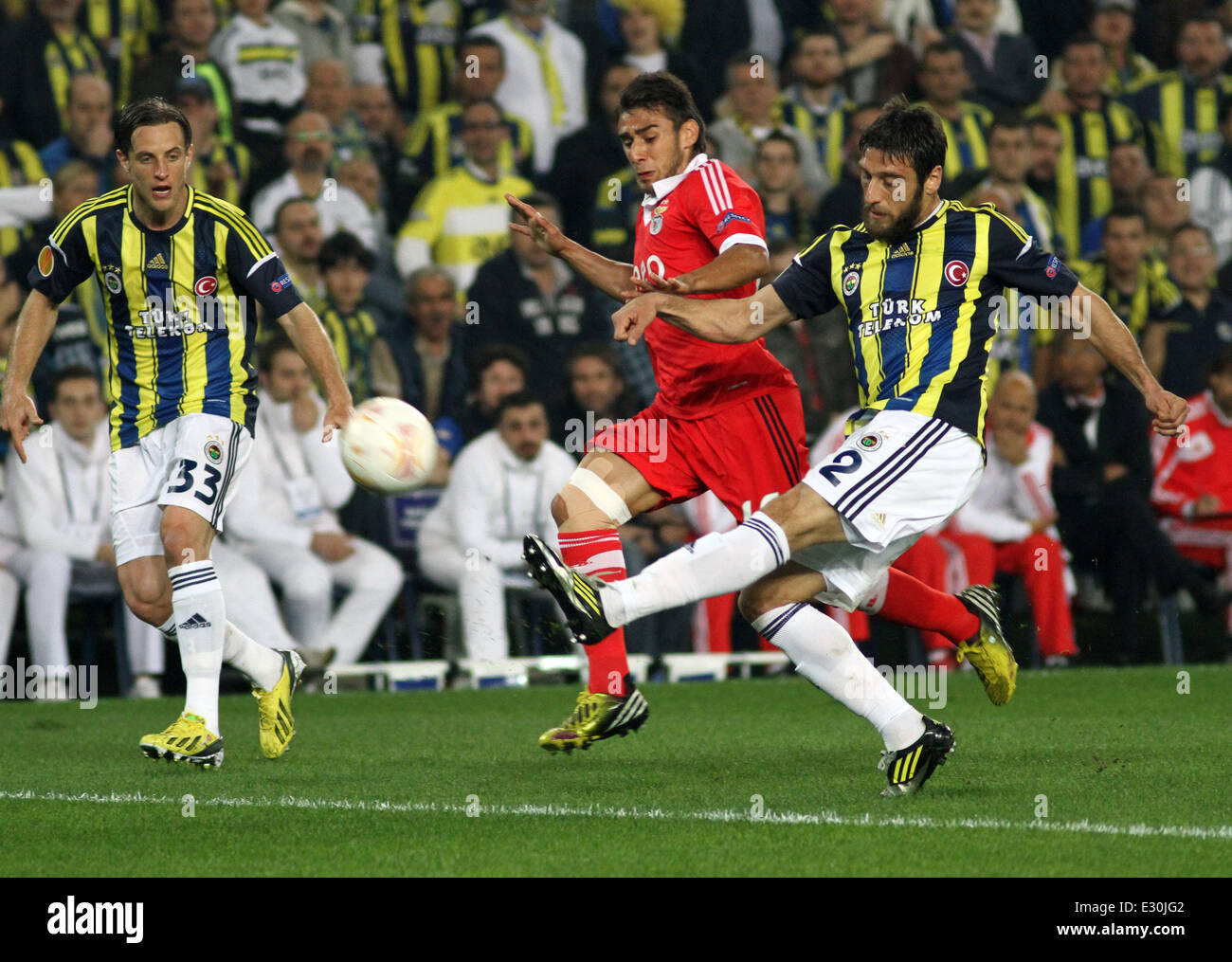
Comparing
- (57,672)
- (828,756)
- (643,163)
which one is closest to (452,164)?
(57,672)

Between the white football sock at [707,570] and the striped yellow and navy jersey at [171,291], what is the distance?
6.85 feet

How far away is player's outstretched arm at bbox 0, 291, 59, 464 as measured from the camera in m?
6.72

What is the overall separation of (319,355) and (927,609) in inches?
92.6

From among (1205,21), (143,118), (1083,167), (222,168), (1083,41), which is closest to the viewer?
(143,118)

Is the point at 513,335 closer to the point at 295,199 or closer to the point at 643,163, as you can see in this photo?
the point at 295,199

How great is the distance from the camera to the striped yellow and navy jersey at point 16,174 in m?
11.2

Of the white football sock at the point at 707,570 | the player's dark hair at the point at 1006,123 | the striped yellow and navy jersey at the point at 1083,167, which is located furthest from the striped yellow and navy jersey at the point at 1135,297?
the white football sock at the point at 707,570

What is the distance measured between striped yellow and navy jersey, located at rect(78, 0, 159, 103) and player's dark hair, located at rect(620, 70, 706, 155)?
6091 mm

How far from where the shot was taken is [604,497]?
6770mm

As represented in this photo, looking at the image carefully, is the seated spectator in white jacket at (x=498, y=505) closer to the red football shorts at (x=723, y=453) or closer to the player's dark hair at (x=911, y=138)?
the red football shorts at (x=723, y=453)

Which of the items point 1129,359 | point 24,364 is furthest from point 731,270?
point 24,364

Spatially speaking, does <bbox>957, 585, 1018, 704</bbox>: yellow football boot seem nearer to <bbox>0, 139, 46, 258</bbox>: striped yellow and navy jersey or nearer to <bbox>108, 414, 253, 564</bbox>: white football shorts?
<bbox>108, 414, 253, 564</bbox>: white football shorts

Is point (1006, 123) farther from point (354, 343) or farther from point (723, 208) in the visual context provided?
point (723, 208)

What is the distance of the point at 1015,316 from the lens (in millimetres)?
12055
